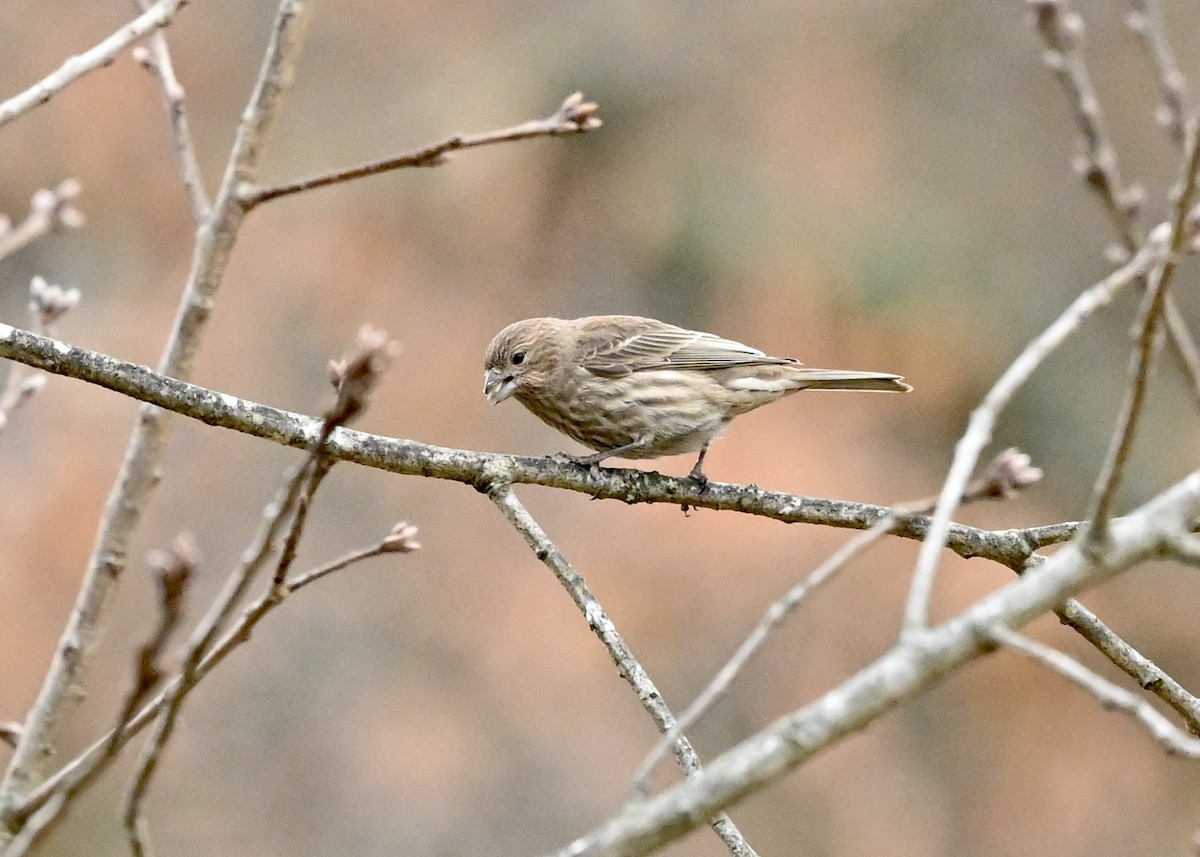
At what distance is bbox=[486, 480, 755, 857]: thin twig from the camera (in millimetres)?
3066

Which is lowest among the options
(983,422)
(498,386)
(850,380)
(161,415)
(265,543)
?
(983,422)

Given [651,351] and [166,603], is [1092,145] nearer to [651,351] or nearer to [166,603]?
[166,603]

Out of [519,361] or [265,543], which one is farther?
[519,361]

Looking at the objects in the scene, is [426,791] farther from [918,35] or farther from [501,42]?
[918,35]

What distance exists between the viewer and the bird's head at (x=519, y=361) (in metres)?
6.42

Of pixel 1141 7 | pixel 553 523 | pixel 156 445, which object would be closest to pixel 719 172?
pixel 553 523

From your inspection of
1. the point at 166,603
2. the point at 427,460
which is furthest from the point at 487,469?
the point at 166,603

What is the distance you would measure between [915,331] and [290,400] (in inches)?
219

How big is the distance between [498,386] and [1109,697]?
4.54m

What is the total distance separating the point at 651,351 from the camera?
660cm

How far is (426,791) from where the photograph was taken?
35.9 ft

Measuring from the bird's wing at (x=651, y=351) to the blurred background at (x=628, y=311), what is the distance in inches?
186

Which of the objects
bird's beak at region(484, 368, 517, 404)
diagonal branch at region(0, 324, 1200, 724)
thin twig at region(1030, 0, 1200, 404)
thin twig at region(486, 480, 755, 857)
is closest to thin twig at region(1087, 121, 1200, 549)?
thin twig at region(1030, 0, 1200, 404)

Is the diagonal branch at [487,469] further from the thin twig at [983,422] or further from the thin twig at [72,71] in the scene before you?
the thin twig at [983,422]
